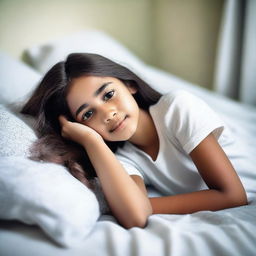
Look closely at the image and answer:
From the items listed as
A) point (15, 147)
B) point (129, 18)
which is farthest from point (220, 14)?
point (15, 147)

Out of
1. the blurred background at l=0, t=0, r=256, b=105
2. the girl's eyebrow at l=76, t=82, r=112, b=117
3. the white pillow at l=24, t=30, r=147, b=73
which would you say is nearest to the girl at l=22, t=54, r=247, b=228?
the girl's eyebrow at l=76, t=82, r=112, b=117

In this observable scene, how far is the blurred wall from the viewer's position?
54.7 inches

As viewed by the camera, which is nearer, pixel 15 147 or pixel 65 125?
pixel 15 147

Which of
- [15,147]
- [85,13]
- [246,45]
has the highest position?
[85,13]

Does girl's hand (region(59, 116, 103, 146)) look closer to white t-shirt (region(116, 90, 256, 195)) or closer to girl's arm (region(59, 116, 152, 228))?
girl's arm (region(59, 116, 152, 228))

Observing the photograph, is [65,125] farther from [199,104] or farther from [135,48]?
[135,48]

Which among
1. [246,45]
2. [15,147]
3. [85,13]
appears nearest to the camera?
[15,147]

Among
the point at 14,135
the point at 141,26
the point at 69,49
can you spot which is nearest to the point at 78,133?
the point at 14,135

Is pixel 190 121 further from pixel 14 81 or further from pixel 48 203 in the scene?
pixel 14 81

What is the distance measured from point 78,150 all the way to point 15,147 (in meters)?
0.20

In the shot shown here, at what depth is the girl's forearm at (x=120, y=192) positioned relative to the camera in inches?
25.4

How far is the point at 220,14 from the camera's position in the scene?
170 cm

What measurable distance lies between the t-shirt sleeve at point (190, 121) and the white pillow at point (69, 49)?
56 centimetres

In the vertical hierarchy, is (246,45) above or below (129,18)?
below
